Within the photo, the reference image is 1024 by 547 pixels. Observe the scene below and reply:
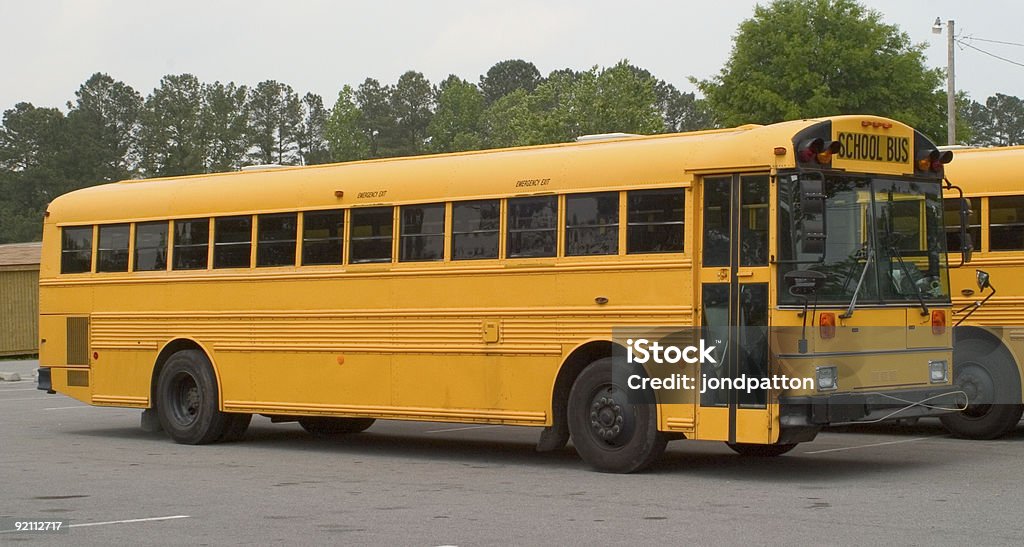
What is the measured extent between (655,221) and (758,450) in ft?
9.34

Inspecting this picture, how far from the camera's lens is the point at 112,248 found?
1905 centimetres

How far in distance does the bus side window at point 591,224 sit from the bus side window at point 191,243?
17.4ft

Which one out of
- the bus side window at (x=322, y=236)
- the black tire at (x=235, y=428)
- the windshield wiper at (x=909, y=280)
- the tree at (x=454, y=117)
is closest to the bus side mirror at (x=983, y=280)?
the windshield wiper at (x=909, y=280)

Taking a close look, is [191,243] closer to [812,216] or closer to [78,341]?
[78,341]

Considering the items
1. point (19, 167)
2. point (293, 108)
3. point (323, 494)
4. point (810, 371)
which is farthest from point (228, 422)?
point (293, 108)

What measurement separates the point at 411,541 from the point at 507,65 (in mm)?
150736

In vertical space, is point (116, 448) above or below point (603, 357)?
below

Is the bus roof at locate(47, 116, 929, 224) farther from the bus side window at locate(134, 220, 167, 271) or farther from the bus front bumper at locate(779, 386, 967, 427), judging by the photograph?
the bus front bumper at locate(779, 386, 967, 427)

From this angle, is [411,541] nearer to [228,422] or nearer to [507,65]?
[228,422]

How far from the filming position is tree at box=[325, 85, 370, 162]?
11462 centimetres

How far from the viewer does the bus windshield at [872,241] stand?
1305 centimetres

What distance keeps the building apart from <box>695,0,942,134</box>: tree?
27410 mm

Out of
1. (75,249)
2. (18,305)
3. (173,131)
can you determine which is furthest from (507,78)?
(75,249)

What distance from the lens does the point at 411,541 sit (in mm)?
10008
